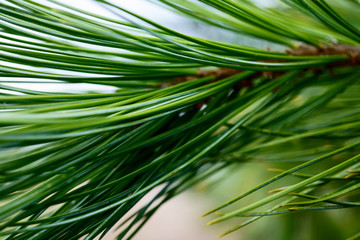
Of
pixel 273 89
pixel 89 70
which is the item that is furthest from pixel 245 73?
pixel 89 70

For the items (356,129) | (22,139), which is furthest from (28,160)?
(356,129)

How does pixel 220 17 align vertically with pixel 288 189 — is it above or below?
above

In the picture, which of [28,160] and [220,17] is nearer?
[28,160]

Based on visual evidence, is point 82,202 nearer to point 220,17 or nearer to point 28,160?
point 28,160

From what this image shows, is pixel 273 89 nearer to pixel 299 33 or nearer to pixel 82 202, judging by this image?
pixel 299 33

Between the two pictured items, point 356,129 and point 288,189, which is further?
point 356,129

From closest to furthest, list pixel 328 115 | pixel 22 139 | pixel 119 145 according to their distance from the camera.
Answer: pixel 22 139 → pixel 119 145 → pixel 328 115

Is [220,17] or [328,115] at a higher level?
[220,17]

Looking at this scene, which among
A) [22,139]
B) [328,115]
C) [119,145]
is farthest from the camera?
[328,115]

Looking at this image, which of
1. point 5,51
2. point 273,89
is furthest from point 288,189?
point 5,51
